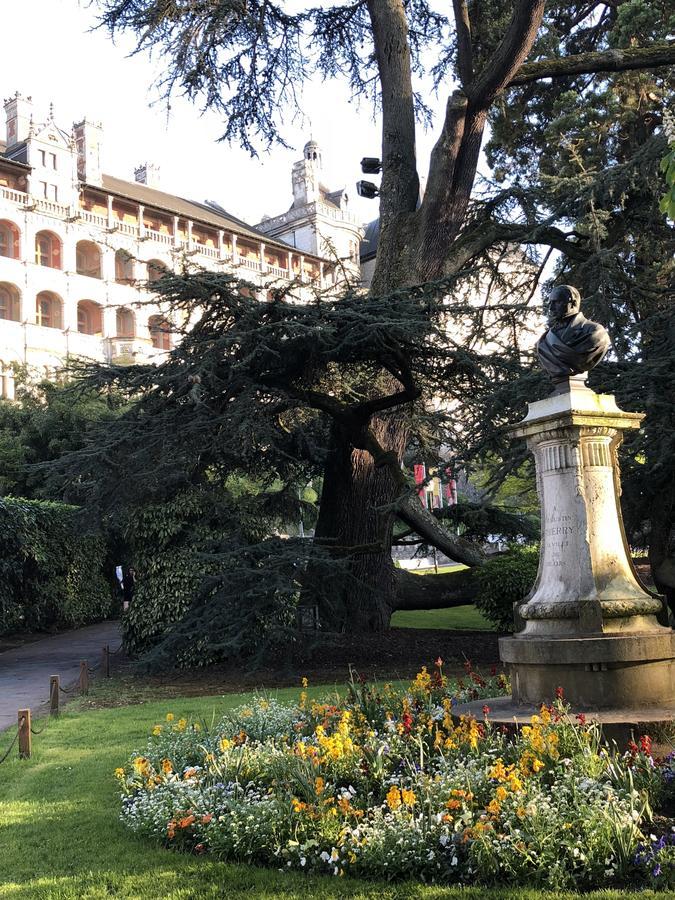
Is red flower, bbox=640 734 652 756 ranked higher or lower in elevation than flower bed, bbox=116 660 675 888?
higher

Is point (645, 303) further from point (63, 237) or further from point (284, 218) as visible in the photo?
point (284, 218)

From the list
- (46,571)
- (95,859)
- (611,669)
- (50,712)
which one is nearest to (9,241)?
(46,571)

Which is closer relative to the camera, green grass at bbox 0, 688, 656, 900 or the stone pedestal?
green grass at bbox 0, 688, 656, 900

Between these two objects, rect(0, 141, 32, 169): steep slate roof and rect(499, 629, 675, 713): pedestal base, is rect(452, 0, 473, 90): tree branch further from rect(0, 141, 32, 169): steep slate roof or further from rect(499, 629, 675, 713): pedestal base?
rect(0, 141, 32, 169): steep slate roof

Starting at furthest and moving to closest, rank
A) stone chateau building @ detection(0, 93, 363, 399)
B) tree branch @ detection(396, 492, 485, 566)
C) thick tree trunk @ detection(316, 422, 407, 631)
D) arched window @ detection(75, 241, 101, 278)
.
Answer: arched window @ detection(75, 241, 101, 278) → stone chateau building @ detection(0, 93, 363, 399) → tree branch @ detection(396, 492, 485, 566) → thick tree trunk @ detection(316, 422, 407, 631)

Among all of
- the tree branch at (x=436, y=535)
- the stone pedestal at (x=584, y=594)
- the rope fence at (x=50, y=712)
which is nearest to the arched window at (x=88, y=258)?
the rope fence at (x=50, y=712)

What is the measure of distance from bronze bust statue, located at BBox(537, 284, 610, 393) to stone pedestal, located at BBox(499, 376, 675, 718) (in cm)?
15

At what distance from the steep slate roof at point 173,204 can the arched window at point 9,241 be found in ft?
21.2

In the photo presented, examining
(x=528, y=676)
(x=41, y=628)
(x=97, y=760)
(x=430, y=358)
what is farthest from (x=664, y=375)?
(x=41, y=628)

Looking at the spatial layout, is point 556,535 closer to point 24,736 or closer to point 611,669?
point 611,669

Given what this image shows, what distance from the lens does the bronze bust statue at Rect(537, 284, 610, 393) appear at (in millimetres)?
7125

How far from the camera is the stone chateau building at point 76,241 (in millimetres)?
51438

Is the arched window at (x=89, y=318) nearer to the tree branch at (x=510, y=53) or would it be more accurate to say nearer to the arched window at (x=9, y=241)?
the arched window at (x=9, y=241)

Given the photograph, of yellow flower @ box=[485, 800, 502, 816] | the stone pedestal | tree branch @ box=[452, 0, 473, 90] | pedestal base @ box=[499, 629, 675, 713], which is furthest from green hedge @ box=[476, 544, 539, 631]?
yellow flower @ box=[485, 800, 502, 816]
